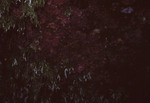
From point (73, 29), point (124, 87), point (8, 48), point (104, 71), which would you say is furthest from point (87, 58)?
point (8, 48)

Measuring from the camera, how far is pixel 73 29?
2.74 m

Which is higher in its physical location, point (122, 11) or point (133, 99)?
point (122, 11)

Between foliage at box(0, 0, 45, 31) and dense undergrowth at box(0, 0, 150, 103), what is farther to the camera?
foliage at box(0, 0, 45, 31)

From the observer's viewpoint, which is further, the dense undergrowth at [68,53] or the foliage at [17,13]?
the foliage at [17,13]

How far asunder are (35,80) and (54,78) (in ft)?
1.08

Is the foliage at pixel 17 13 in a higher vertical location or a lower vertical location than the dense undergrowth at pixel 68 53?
higher

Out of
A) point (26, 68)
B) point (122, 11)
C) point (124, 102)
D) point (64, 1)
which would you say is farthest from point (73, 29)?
point (124, 102)

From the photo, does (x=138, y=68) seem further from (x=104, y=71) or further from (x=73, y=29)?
(x=73, y=29)

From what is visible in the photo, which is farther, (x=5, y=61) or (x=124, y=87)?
(x=5, y=61)

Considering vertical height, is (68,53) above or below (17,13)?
below

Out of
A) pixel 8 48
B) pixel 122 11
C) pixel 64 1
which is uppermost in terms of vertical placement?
pixel 64 1

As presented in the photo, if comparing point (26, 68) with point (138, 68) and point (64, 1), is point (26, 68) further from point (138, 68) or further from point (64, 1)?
point (138, 68)

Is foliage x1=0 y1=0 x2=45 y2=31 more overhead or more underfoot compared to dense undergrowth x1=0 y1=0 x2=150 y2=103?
more overhead

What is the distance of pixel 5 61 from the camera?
111 inches
